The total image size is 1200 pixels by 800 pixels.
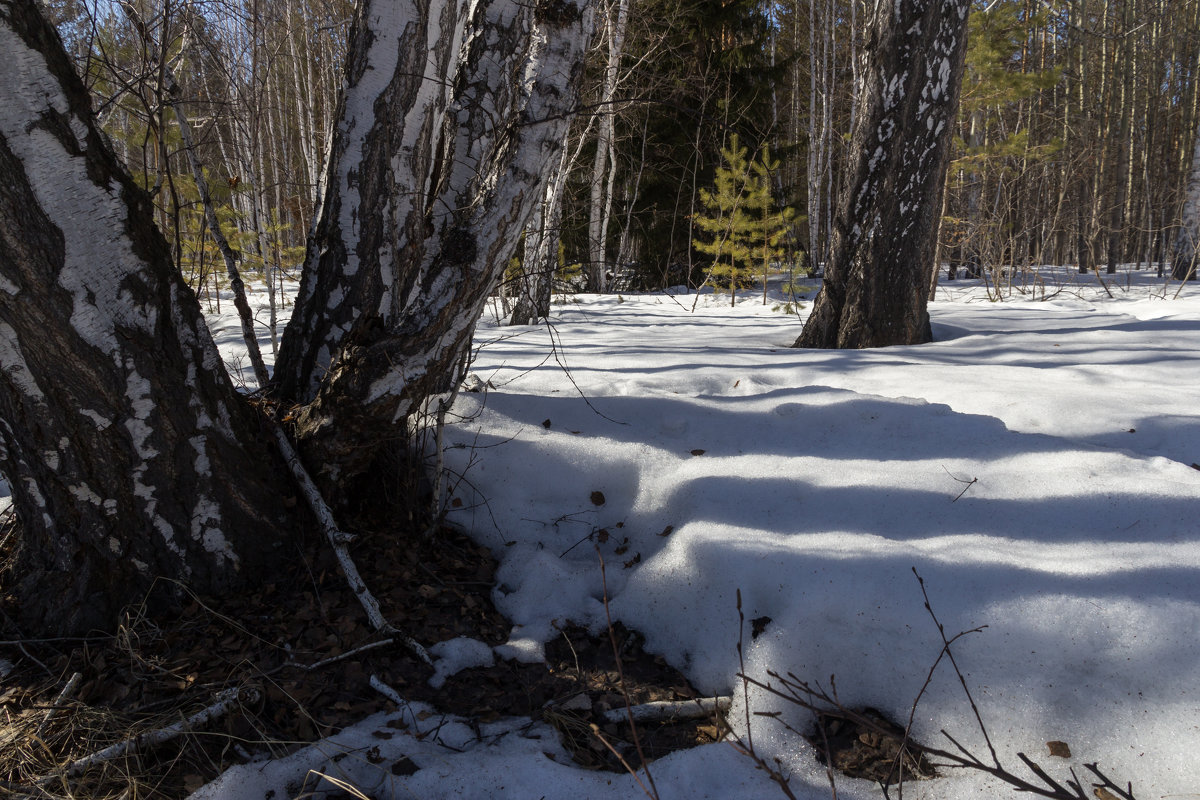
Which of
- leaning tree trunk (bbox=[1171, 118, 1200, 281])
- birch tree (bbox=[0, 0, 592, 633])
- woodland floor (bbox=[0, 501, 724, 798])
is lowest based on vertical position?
woodland floor (bbox=[0, 501, 724, 798])

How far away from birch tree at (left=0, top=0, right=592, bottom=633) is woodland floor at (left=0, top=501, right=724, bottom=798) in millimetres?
132

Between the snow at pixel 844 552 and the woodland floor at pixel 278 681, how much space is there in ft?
0.28

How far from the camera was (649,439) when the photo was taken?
2.69m

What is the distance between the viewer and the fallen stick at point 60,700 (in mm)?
1557

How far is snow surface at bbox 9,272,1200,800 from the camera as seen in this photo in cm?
147

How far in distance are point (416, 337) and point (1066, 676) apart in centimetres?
194

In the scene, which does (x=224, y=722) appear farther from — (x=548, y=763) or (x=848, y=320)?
(x=848, y=320)

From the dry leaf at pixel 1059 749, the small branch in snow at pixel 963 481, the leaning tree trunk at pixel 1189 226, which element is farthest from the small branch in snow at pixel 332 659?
the leaning tree trunk at pixel 1189 226

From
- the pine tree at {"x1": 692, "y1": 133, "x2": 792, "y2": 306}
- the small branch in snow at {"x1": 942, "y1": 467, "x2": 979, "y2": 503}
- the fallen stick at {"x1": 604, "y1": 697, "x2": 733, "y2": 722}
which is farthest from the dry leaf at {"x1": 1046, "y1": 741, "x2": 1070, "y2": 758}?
the pine tree at {"x1": 692, "y1": 133, "x2": 792, "y2": 306}

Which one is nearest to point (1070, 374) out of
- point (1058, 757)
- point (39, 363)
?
point (1058, 757)

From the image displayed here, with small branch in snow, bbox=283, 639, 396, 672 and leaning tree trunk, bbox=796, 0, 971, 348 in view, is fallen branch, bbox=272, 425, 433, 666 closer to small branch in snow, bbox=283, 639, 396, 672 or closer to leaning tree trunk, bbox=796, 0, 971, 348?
small branch in snow, bbox=283, 639, 396, 672

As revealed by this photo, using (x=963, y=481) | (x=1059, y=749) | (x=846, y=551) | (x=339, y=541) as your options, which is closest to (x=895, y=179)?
(x=963, y=481)

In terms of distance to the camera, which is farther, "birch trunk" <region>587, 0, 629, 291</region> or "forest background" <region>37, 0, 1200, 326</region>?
"birch trunk" <region>587, 0, 629, 291</region>

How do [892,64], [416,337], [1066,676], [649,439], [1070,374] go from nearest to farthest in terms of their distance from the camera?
[1066,676] < [416,337] < [649,439] < [1070,374] < [892,64]
